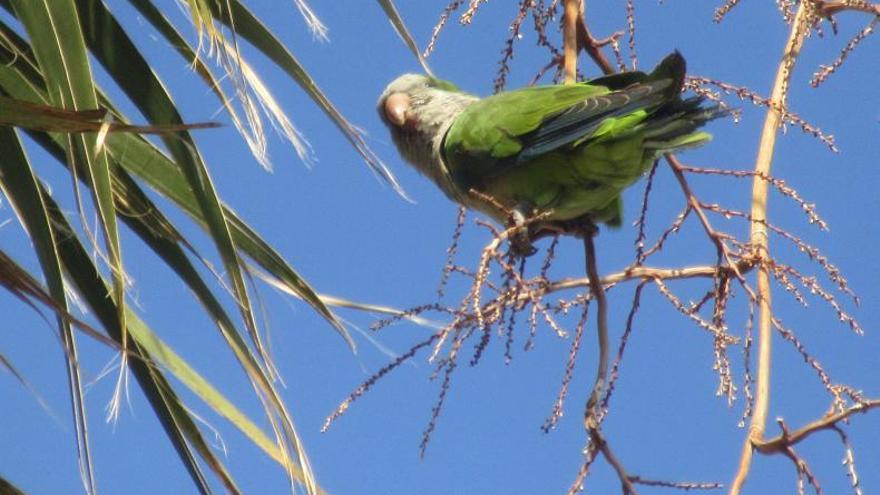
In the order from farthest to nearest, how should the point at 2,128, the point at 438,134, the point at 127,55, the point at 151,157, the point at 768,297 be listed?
the point at 438,134 → the point at 768,297 → the point at 151,157 → the point at 127,55 → the point at 2,128

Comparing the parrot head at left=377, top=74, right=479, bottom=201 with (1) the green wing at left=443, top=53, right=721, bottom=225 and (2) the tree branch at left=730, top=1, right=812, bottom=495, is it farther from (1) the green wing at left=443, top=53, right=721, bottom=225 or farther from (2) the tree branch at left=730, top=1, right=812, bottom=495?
(2) the tree branch at left=730, top=1, right=812, bottom=495

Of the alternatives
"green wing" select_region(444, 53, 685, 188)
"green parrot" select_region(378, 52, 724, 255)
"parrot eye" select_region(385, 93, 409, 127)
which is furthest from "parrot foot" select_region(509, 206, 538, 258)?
"parrot eye" select_region(385, 93, 409, 127)

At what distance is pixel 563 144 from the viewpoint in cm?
293

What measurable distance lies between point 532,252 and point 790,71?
2.51 ft

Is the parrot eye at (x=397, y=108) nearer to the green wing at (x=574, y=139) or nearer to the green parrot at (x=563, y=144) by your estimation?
the green parrot at (x=563, y=144)

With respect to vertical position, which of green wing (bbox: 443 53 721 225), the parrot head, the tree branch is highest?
the parrot head

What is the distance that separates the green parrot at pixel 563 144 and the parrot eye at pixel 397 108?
5.0 inches

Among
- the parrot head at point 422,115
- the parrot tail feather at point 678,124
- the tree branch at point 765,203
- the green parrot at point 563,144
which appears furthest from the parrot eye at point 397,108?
the tree branch at point 765,203

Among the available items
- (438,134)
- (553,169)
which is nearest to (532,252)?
(553,169)

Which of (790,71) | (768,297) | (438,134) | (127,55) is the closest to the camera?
(127,55)

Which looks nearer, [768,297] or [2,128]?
[2,128]

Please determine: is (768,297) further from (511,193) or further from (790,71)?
(511,193)

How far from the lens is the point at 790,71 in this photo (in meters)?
2.38

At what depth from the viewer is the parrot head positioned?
333 centimetres
